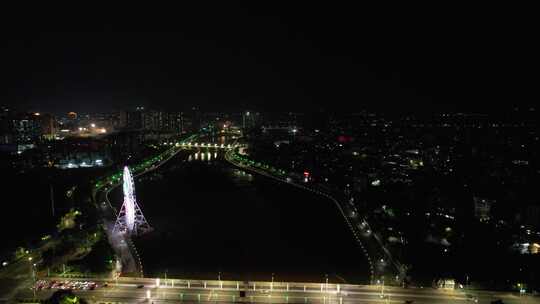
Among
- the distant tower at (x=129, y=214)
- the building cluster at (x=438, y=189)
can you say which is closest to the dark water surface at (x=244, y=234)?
the distant tower at (x=129, y=214)

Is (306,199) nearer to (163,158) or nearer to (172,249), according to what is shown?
(172,249)

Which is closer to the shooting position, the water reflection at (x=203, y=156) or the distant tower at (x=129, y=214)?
the distant tower at (x=129, y=214)

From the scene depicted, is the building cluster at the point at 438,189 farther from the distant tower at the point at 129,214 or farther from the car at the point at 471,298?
the distant tower at the point at 129,214

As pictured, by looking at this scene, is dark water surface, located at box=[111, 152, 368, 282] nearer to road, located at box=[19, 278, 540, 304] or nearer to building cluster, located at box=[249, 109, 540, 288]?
road, located at box=[19, 278, 540, 304]

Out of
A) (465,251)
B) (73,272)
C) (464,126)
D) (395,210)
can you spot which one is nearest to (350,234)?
(395,210)

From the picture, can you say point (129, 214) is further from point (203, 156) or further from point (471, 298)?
point (203, 156)

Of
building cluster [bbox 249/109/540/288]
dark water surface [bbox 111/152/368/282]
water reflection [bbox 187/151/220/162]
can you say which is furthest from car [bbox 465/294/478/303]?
water reflection [bbox 187/151/220/162]
